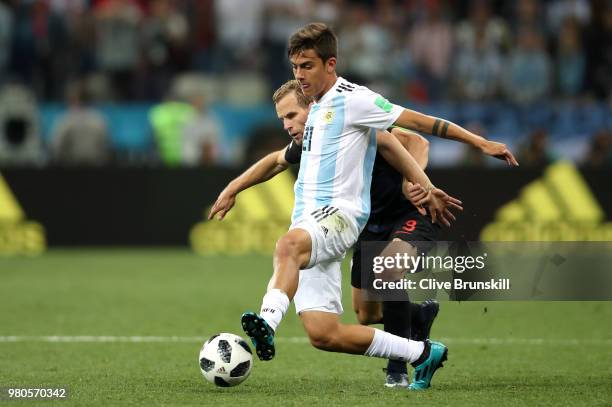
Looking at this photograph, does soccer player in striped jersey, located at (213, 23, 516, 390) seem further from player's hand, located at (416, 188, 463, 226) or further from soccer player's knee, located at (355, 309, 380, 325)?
soccer player's knee, located at (355, 309, 380, 325)

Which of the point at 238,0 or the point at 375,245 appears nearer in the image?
the point at 375,245

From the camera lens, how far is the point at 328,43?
251 inches

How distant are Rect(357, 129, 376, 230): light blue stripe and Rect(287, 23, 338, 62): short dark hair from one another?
1.65 ft

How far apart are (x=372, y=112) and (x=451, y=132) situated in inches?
16.9

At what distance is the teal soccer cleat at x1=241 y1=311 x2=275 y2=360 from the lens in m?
5.66

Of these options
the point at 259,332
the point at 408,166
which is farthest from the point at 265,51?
the point at 259,332

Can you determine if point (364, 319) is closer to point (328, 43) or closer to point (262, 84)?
point (328, 43)

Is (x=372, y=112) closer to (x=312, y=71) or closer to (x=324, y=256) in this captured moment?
(x=312, y=71)

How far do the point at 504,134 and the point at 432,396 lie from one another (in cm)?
1115

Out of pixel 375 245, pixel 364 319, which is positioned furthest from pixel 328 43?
pixel 364 319

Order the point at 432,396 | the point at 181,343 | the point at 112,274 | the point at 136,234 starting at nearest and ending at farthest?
1. the point at 432,396
2. the point at 181,343
3. the point at 112,274
4. the point at 136,234

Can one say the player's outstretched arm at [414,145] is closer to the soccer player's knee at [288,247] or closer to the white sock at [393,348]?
the white sock at [393,348]

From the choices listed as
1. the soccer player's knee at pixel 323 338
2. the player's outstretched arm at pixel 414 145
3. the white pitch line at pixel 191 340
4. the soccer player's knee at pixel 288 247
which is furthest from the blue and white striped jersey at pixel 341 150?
the white pitch line at pixel 191 340

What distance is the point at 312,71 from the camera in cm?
635
